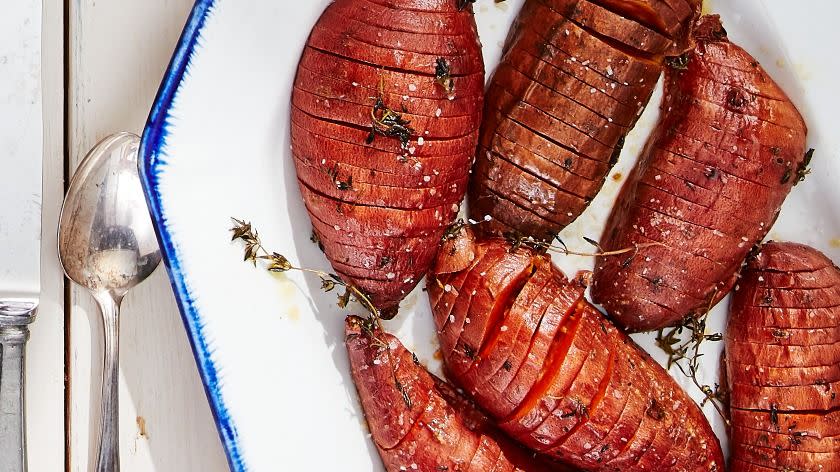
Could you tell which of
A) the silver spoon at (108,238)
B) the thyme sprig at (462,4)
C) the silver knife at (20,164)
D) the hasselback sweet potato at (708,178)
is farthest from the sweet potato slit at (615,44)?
the silver knife at (20,164)

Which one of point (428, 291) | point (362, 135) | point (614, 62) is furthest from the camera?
point (428, 291)

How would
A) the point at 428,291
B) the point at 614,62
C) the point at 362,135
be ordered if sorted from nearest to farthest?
the point at 362,135 < the point at 614,62 < the point at 428,291

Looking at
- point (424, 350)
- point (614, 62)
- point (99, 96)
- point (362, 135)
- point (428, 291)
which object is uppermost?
point (614, 62)

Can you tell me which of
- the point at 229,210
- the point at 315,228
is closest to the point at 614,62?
the point at 315,228

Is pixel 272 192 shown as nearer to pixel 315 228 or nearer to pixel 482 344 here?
pixel 315 228

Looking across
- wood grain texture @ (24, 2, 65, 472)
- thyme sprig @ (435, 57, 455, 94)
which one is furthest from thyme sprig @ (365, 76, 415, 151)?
wood grain texture @ (24, 2, 65, 472)

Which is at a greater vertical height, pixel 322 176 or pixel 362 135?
pixel 362 135

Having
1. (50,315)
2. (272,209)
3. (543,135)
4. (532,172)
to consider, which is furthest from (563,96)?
(50,315)

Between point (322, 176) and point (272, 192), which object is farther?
point (272, 192)

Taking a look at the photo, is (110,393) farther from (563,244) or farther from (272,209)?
(563,244)

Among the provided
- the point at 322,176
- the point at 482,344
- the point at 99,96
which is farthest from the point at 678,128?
the point at 99,96
